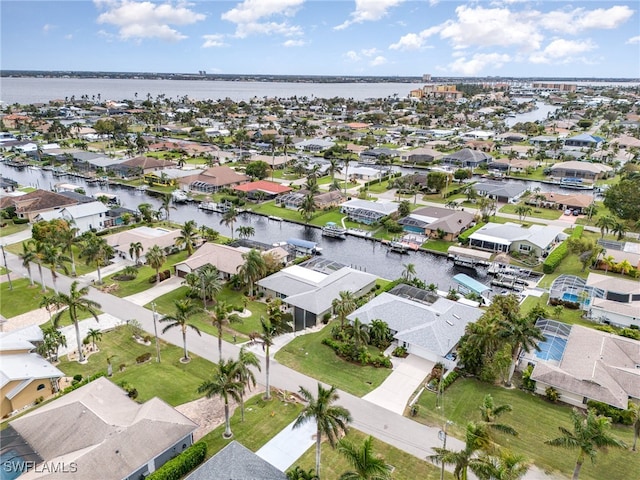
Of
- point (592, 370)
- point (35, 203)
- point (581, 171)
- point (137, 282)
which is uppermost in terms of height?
point (581, 171)

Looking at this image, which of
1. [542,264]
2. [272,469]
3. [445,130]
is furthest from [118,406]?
[445,130]

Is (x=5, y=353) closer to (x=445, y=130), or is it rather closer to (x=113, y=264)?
(x=113, y=264)

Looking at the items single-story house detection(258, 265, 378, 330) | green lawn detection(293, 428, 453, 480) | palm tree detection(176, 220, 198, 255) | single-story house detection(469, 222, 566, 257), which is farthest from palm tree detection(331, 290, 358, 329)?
single-story house detection(469, 222, 566, 257)

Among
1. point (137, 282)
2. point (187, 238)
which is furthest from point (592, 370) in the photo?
point (137, 282)

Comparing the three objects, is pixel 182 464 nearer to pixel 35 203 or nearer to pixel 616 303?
pixel 616 303

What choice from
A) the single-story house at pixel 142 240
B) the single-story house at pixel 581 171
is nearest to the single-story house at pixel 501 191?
the single-story house at pixel 581 171

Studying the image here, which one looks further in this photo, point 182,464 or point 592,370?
point 592,370

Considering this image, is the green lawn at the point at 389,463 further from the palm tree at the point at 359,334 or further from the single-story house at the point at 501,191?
the single-story house at the point at 501,191
